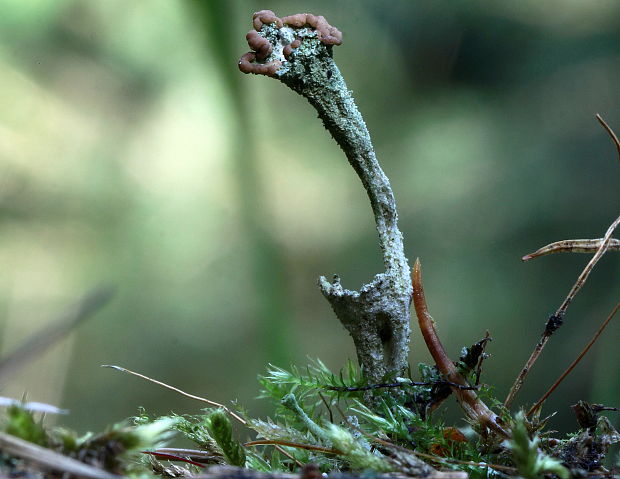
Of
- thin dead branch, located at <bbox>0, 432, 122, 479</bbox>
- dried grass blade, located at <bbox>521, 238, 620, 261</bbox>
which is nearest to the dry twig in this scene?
dried grass blade, located at <bbox>521, 238, 620, 261</bbox>

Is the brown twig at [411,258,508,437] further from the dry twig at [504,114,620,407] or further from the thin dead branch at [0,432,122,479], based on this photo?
the thin dead branch at [0,432,122,479]

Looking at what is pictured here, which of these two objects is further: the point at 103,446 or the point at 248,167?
the point at 248,167

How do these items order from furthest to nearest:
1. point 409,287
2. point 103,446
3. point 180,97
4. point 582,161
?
point 180,97, point 582,161, point 409,287, point 103,446

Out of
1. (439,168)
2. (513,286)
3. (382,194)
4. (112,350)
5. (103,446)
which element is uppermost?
(439,168)

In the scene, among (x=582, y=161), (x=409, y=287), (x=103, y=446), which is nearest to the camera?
(x=103, y=446)

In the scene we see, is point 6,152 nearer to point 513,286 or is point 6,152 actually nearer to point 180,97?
point 180,97

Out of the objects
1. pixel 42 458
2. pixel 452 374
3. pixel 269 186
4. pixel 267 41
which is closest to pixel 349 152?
pixel 267 41

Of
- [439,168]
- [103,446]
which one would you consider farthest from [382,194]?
[439,168]
